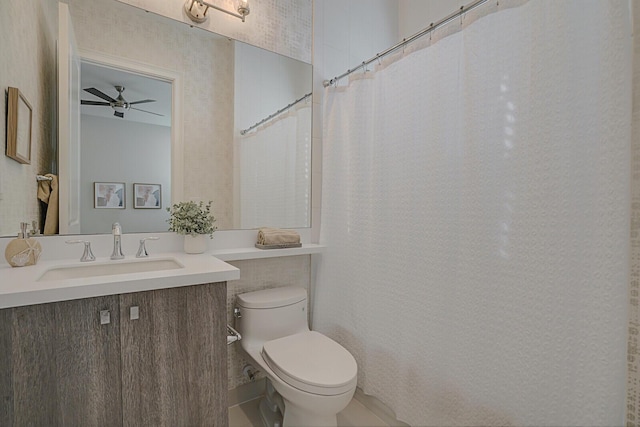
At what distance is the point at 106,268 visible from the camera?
4.33 ft

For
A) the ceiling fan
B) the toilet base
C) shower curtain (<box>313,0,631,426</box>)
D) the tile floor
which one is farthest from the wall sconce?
the tile floor

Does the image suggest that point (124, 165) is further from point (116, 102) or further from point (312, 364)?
point (312, 364)

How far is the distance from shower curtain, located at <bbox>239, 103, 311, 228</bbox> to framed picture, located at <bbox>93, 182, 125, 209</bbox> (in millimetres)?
584

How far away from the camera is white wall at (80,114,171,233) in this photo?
1424 mm

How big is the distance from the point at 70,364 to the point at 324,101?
5.81 feet

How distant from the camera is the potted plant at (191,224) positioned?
1.53 metres

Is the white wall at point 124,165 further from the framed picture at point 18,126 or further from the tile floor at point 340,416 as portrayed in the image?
the tile floor at point 340,416

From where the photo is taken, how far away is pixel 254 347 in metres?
1.65

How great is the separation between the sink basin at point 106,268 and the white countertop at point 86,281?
0.01 meters

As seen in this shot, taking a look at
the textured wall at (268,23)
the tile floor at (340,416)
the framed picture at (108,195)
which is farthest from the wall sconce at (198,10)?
the tile floor at (340,416)

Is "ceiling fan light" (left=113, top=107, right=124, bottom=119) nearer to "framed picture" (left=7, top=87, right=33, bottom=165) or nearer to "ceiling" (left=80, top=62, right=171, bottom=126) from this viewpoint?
"ceiling" (left=80, top=62, right=171, bottom=126)

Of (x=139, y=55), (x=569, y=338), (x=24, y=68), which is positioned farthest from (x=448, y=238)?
(x=24, y=68)

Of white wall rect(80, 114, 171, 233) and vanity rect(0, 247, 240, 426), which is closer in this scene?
vanity rect(0, 247, 240, 426)

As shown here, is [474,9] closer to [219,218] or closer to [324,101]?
[324,101]
